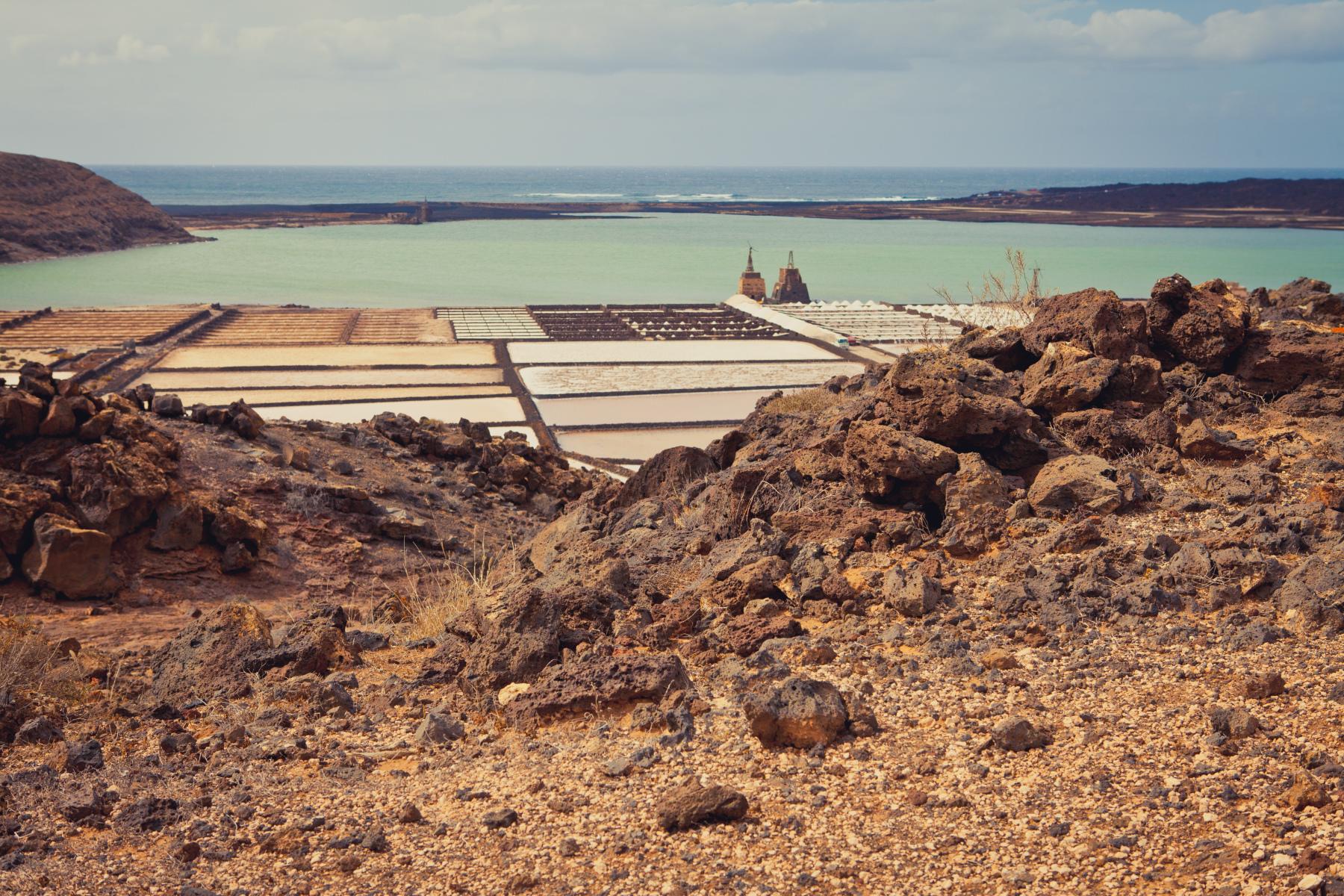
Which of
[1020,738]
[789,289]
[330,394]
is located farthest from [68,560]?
[789,289]

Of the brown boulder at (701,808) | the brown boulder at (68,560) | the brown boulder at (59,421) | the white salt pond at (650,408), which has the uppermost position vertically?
the brown boulder at (59,421)

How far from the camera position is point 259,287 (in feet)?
180

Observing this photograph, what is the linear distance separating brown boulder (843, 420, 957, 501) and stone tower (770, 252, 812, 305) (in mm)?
41704

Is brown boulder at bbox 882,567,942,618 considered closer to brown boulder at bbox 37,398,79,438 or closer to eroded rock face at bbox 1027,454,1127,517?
eroded rock face at bbox 1027,454,1127,517

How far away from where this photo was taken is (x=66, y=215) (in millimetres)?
71000

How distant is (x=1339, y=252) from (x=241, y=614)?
245ft

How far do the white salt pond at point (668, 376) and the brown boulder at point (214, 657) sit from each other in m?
22.6

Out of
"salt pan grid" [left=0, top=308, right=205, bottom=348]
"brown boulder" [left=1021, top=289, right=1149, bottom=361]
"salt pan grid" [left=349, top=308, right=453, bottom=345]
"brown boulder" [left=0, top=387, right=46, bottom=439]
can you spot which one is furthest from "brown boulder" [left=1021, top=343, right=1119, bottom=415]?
"salt pan grid" [left=0, top=308, right=205, bottom=348]

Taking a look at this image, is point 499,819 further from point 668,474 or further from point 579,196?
point 579,196

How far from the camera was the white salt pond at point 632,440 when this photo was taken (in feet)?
74.9

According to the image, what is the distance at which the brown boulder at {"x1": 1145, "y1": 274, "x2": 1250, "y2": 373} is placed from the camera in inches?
324

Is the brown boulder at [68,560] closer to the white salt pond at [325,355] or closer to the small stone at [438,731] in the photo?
the small stone at [438,731]

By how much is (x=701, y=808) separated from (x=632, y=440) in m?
20.1

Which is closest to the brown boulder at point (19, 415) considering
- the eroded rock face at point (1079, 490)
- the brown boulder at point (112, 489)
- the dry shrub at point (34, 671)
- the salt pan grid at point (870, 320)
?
the brown boulder at point (112, 489)
